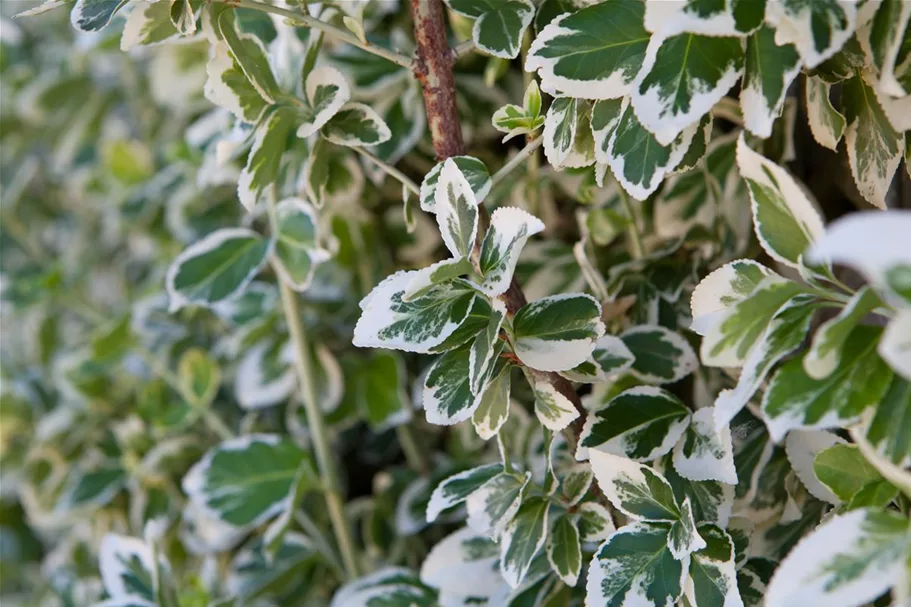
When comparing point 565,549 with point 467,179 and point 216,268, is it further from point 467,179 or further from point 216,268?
point 216,268

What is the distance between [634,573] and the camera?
472 millimetres

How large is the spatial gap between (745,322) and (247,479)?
0.54 m

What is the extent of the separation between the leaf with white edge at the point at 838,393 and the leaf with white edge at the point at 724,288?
7 cm

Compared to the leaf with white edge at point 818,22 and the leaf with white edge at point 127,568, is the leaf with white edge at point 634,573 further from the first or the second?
the leaf with white edge at point 127,568

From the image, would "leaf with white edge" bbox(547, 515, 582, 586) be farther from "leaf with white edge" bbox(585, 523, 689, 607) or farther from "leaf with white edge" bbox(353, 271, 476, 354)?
"leaf with white edge" bbox(353, 271, 476, 354)

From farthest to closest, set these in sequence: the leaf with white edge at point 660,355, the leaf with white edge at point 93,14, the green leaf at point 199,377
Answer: the green leaf at point 199,377, the leaf with white edge at point 660,355, the leaf with white edge at point 93,14

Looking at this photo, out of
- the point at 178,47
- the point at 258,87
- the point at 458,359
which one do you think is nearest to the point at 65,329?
the point at 178,47

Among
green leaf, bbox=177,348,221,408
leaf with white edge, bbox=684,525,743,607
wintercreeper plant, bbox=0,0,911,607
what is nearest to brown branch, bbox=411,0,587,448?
wintercreeper plant, bbox=0,0,911,607

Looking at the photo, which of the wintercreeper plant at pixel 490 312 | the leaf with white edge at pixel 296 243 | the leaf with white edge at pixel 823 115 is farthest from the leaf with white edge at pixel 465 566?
the leaf with white edge at pixel 823 115

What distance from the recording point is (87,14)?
1.57 feet

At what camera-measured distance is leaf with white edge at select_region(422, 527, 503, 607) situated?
61 centimetres

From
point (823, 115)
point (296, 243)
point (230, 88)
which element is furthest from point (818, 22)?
point (296, 243)

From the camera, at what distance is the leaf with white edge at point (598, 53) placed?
45 cm

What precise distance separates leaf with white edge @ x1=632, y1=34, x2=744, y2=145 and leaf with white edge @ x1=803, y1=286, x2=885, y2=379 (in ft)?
0.39
